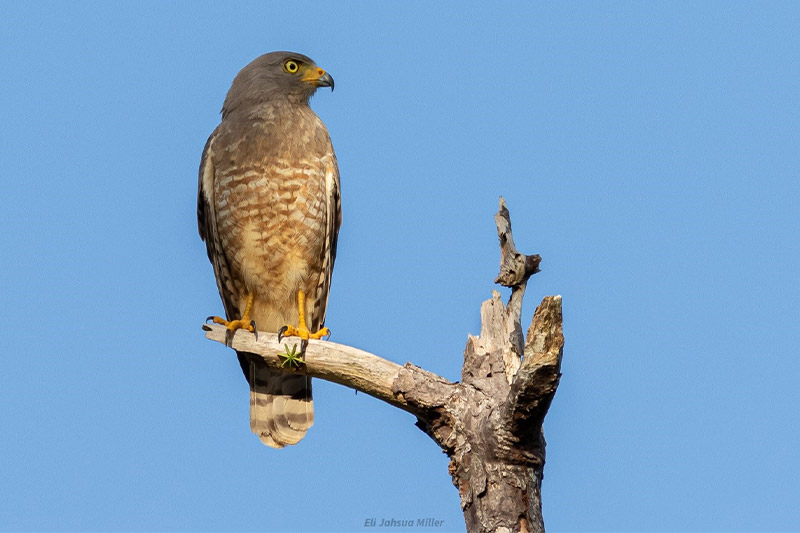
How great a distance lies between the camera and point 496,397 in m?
5.47

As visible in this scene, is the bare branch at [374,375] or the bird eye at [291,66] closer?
the bare branch at [374,375]

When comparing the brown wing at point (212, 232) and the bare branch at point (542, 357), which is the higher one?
the brown wing at point (212, 232)

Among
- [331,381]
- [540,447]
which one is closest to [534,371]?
[540,447]

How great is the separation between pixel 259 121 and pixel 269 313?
1.54m

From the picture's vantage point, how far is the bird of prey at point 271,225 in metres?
7.37

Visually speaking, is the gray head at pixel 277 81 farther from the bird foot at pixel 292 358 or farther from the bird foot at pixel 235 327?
the bird foot at pixel 292 358

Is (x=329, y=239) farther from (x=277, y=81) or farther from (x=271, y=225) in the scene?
(x=277, y=81)

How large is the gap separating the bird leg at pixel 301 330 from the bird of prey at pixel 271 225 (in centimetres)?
2

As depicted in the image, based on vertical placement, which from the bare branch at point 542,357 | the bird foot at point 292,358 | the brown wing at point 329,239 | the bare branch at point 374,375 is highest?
the brown wing at point 329,239

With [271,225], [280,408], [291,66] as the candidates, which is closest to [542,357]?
[271,225]

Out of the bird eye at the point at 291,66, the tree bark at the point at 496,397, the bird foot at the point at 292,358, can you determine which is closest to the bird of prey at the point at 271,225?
the bird eye at the point at 291,66

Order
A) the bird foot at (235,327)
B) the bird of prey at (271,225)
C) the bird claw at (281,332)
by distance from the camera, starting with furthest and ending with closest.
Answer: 1. the bird of prey at (271,225)
2. the bird foot at (235,327)
3. the bird claw at (281,332)

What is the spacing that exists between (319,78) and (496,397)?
378 centimetres

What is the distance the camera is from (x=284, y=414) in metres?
7.63
